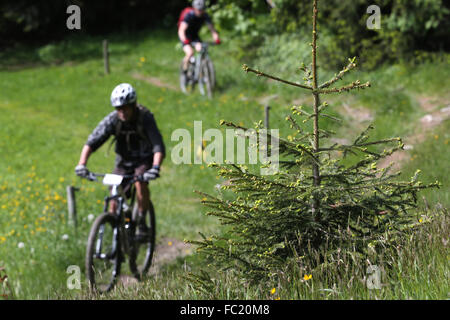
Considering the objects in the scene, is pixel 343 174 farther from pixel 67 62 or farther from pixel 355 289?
pixel 67 62

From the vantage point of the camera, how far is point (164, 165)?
37.7 ft

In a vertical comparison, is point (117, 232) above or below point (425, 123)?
below

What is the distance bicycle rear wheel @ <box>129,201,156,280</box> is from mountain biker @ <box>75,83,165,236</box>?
0.21m

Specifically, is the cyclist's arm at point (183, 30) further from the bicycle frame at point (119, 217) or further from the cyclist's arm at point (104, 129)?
the bicycle frame at point (119, 217)

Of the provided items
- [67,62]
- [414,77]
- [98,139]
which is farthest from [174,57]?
[98,139]

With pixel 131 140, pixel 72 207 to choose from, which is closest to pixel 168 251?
pixel 72 207

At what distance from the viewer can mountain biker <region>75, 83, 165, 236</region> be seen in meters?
6.08

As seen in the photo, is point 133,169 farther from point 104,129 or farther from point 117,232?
point 117,232

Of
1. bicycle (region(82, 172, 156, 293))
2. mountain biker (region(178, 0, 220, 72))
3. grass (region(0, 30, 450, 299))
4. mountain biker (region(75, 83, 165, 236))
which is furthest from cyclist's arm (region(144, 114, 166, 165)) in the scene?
mountain biker (region(178, 0, 220, 72))

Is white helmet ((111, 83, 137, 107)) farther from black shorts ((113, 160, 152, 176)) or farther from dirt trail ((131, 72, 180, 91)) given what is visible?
dirt trail ((131, 72, 180, 91))

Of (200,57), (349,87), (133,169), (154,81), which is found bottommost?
(349,87)

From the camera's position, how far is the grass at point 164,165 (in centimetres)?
345

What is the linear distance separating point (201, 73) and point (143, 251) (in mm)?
7235
